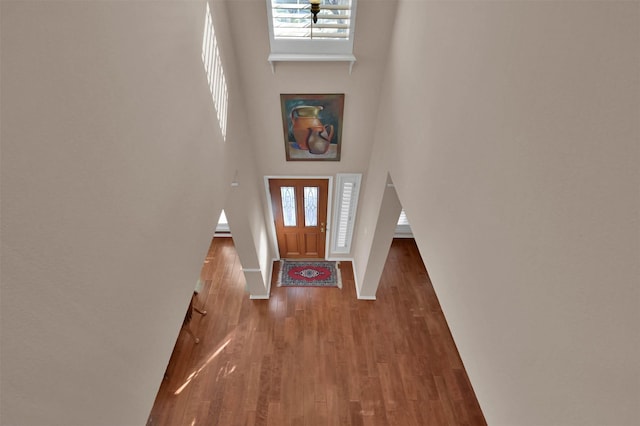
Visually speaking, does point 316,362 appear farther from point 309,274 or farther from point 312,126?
point 312,126

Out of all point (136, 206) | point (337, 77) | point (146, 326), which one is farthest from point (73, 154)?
point (337, 77)

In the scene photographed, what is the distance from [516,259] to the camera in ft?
4.83

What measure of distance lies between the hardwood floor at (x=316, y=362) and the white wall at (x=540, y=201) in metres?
2.90

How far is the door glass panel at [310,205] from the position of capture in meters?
5.59

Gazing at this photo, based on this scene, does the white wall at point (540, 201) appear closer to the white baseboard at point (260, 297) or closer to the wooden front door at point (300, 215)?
the wooden front door at point (300, 215)

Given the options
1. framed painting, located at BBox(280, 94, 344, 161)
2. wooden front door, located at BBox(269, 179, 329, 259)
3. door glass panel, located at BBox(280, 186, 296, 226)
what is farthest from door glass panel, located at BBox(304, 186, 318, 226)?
framed painting, located at BBox(280, 94, 344, 161)

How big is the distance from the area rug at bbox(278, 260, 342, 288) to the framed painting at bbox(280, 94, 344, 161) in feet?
7.98

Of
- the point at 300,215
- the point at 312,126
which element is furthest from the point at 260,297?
the point at 312,126

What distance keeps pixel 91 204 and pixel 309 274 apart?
5198 mm

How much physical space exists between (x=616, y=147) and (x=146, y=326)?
218cm

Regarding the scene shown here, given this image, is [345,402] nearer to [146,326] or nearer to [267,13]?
[146,326]

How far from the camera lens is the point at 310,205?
5.82m

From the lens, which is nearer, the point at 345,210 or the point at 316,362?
the point at 316,362

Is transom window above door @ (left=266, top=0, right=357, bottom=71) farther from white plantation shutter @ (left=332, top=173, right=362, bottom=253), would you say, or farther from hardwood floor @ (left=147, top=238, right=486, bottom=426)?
hardwood floor @ (left=147, top=238, right=486, bottom=426)
